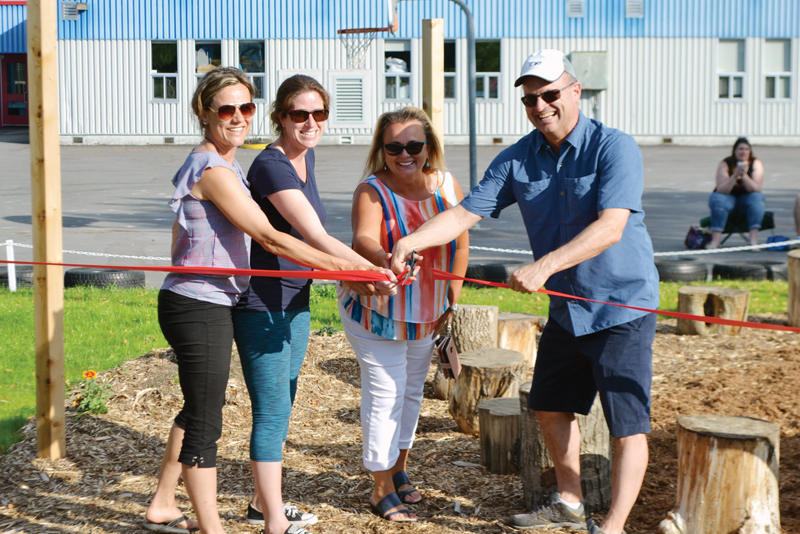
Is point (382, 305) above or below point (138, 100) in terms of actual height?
below

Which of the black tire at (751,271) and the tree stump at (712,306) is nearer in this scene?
the tree stump at (712,306)

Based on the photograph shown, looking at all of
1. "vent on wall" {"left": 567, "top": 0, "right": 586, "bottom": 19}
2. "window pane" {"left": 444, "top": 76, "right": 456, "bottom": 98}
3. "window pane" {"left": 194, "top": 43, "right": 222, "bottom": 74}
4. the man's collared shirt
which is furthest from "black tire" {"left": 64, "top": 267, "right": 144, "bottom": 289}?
"vent on wall" {"left": 567, "top": 0, "right": 586, "bottom": 19}

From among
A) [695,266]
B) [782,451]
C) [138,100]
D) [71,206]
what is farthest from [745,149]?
[138,100]

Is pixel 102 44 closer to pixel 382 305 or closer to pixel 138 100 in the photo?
pixel 138 100

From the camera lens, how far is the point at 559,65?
3.25 metres

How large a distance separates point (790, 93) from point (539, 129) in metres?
29.6

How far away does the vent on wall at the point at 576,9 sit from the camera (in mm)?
28625

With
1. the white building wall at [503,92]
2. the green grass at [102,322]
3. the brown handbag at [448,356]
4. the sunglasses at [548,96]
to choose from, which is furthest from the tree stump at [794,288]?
the white building wall at [503,92]

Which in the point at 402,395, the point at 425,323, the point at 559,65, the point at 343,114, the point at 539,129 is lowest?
the point at 402,395

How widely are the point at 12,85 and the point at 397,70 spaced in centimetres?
1569

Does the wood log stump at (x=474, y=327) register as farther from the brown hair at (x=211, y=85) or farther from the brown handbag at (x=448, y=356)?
the brown hair at (x=211, y=85)

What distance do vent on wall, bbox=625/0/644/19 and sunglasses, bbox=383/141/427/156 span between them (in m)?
27.4

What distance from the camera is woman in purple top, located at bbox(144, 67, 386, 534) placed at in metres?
3.07

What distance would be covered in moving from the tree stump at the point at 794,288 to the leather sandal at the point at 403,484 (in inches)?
192
